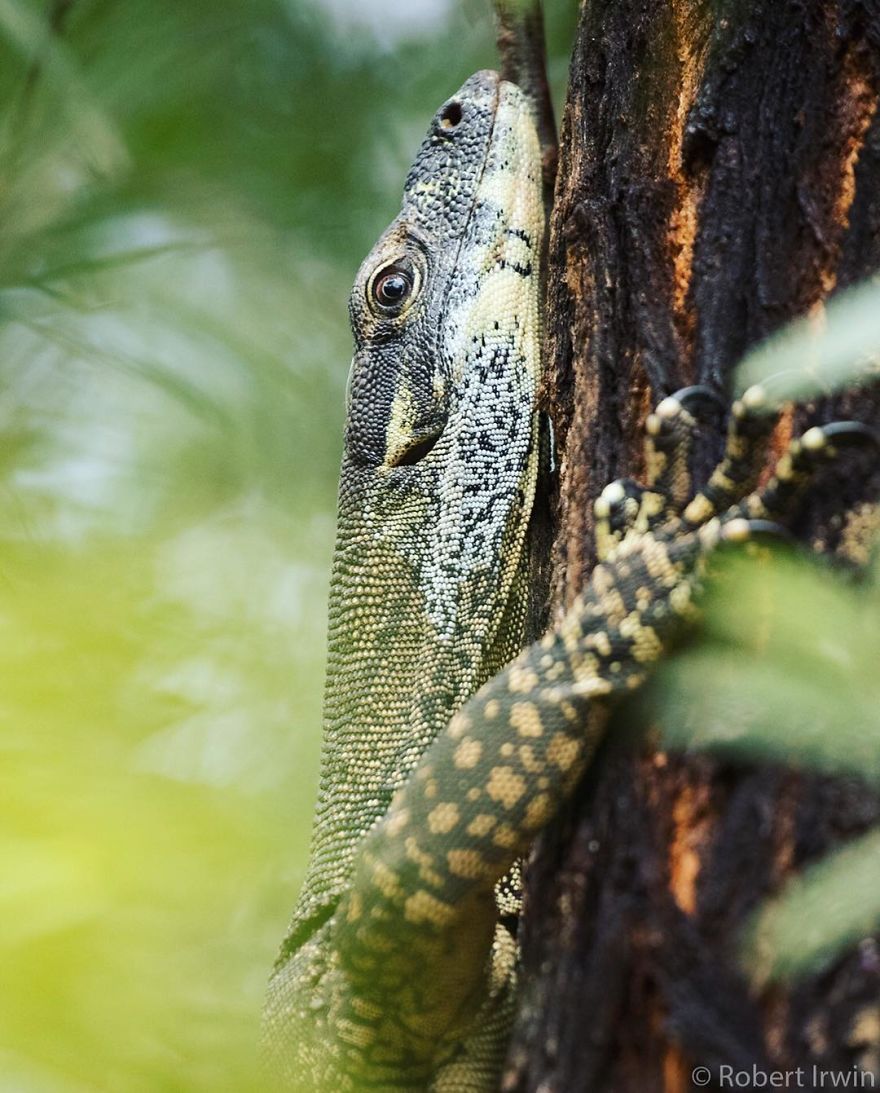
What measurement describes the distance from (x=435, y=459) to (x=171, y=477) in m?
0.99

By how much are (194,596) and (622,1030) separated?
1.42m

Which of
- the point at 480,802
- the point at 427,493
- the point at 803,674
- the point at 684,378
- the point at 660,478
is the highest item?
the point at 427,493

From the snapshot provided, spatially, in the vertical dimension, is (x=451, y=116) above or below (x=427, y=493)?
above

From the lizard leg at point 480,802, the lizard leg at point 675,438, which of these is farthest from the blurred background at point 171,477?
the lizard leg at point 675,438

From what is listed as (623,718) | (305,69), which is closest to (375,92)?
(305,69)

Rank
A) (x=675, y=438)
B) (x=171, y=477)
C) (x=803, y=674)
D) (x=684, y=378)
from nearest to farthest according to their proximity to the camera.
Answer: (x=803, y=674), (x=675, y=438), (x=684, y=378), (x=171, y=477)

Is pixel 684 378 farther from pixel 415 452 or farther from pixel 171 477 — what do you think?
pixel 171 477

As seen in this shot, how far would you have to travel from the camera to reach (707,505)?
2.65 m

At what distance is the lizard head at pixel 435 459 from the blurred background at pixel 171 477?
0.26 m

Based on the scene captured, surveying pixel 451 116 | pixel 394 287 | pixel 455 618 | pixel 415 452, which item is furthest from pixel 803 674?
pixel 451 116

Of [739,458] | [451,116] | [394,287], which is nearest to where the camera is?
[739,458]

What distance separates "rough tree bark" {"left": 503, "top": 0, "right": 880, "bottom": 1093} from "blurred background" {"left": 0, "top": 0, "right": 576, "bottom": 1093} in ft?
2.20

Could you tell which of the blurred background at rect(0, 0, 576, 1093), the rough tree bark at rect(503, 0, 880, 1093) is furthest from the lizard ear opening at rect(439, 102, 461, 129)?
the rough tree bark at rect(503, 0, 880, 1093)

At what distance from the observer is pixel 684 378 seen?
2875 millimetres
